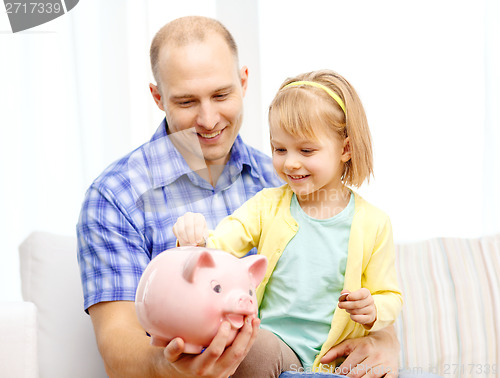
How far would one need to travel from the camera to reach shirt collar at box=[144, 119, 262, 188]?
1470 mm

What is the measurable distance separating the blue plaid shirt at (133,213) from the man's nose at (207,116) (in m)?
0.10

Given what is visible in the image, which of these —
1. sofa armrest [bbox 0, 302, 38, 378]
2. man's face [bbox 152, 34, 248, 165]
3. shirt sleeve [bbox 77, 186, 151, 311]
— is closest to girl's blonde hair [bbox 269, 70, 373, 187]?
man's face [bbox 152, 34, 248, 165]

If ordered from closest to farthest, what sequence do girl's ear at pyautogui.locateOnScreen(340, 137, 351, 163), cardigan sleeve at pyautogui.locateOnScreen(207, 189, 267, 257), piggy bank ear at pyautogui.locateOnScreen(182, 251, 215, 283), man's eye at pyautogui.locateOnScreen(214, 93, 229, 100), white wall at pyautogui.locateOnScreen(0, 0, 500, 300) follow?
piggy bank ear at pyautogui.locateOnScreen(182, 251, 215, 283) < cardigan sleeve at pyautogui.locateOnScreen(207, 189, 267, 257) < girl's ear at pyautogui.locateOnScreen(340, 137, 351, 163) < man's eye at pyautogui.locateOnScreen(214, 93, 229, 100) < white wall at pyautogui.locateOnScreen(0, 0, 500, 300)

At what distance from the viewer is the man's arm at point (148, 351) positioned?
97 cm

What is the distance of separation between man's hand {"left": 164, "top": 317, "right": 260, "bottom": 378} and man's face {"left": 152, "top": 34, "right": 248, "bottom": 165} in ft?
2.03

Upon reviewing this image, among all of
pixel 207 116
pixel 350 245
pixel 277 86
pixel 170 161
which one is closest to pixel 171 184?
pixel 170 161

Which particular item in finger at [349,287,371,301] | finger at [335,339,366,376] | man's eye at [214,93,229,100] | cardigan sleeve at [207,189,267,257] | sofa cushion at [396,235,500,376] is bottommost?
sofa cushion at [396,235,500,376]

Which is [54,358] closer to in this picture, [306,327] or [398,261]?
[306,327]

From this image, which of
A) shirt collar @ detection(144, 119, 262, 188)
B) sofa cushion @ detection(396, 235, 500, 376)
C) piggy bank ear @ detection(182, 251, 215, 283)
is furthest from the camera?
sofa cushion @ detection(396, 235, 500, 376)

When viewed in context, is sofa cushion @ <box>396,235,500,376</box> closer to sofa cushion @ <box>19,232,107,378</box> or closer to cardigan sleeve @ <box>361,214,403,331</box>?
cardigan sleeve @ <box>361,214,403,331</box>

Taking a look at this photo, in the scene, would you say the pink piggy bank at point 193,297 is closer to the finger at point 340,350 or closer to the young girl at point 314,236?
the young girl at point 314,236

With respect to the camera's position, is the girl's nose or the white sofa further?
the white sofa

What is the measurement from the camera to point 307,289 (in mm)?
1296

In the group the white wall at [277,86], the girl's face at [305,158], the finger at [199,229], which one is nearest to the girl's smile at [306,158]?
the girl's face at [305,158]
